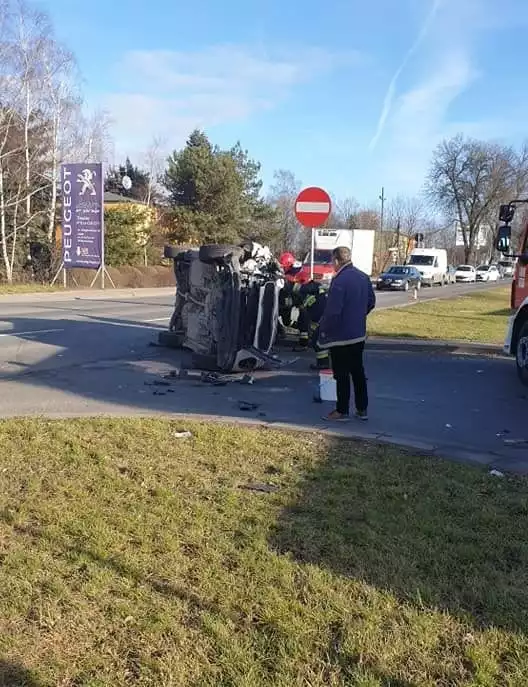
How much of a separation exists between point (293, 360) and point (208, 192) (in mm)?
41093

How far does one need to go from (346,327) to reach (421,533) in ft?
10.4

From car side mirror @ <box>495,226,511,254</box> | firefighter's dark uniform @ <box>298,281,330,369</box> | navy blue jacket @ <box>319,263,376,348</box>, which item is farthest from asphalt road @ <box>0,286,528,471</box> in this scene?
car side mirror @ <box>495,226,511,254</box>

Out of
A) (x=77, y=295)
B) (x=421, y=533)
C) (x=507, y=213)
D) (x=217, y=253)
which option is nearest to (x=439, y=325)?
(x=507, y=213)

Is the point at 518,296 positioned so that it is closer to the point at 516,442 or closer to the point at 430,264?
the point at 516,442

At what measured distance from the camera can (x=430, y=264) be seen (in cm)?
5381

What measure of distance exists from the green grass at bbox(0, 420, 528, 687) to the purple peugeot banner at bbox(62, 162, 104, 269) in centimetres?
2576

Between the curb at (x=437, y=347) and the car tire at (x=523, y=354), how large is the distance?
2371 millimetres

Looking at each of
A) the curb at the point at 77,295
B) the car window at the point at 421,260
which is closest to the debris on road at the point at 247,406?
the curb at the point at 77,295

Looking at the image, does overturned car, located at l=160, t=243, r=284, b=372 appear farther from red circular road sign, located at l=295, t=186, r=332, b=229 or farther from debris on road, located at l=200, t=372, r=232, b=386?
red circular road sign, located at l=295, t=186, r=332, b=229

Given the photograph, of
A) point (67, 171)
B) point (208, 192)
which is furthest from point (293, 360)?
point (208, 192)

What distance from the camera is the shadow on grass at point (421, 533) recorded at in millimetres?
3438

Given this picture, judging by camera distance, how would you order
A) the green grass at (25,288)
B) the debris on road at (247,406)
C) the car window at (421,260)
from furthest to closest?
the car window at (421,260) → the green grass at (25,288) → the debris on road at (247,406)

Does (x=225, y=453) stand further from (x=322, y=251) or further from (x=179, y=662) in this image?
(x=322, y=251)

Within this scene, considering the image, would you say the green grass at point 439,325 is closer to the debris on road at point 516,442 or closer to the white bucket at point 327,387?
the white bucket at point 327,387
